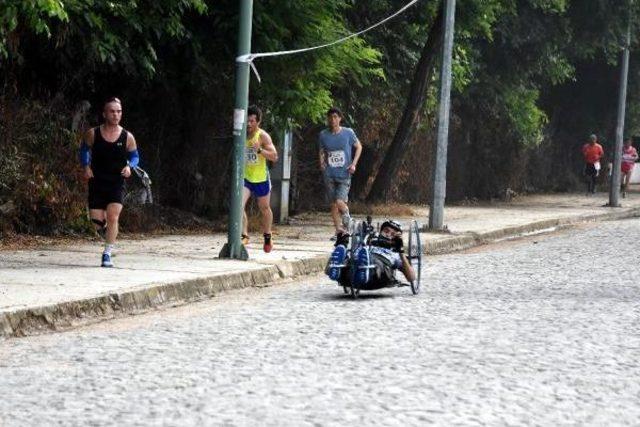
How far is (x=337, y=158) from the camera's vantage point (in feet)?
62.7

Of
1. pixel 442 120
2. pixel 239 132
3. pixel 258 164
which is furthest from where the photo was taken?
pixel 442 120

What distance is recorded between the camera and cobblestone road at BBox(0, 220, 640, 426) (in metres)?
7.50

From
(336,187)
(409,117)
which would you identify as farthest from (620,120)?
(336,187)

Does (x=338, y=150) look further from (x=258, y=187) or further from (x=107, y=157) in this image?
(x=107, y=157)

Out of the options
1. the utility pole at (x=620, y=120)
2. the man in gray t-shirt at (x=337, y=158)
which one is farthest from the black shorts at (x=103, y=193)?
the utility pole at (x=620, y=120)

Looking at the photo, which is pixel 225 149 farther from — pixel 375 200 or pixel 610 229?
pixel 610 229

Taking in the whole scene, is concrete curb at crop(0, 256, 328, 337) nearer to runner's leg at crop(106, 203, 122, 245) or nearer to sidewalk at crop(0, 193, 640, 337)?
sidewalk at crop(0, 193, 640, 337)

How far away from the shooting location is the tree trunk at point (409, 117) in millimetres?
27250

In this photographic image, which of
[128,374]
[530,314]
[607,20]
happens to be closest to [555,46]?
[607,20]

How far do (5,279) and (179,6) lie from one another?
19.6 feet

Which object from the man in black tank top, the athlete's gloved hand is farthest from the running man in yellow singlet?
the athlete's gloved hand

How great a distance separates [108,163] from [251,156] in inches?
112

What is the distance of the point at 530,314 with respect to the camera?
477 inches

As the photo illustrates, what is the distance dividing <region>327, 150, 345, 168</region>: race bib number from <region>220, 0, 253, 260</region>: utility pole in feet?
9.99
